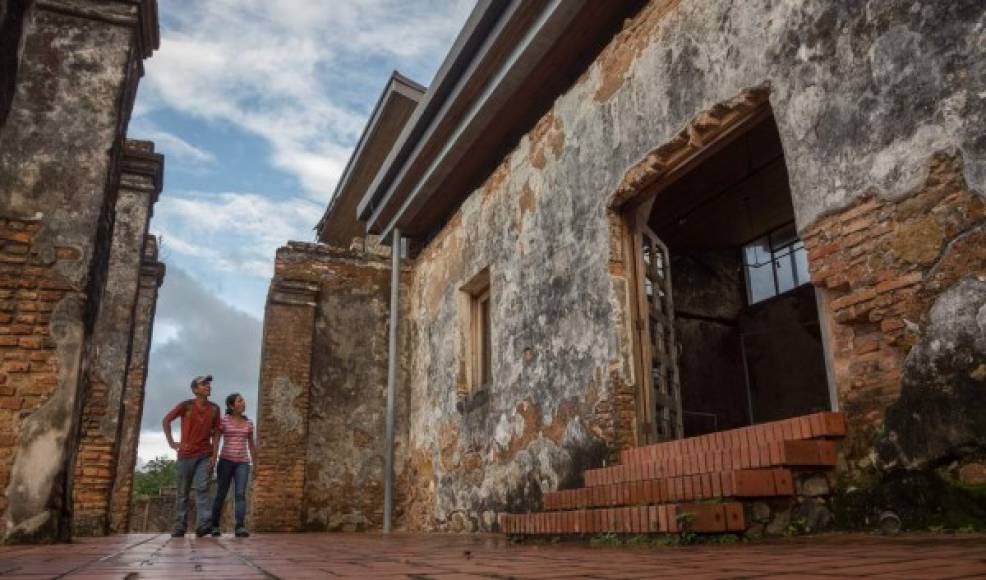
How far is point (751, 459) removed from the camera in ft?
12.4

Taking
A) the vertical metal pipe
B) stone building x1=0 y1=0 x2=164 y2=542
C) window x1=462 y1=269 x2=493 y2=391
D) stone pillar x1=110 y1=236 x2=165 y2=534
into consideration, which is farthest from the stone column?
window x1=462 y1=269 x2=493 y2=391

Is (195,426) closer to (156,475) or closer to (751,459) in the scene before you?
(751,459)

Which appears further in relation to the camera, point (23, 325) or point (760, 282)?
point (760, 282)

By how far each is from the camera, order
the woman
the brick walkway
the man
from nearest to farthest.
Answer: the brick walkway < the man < the woman

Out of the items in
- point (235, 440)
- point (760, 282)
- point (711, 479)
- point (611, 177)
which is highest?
point (760, 282)

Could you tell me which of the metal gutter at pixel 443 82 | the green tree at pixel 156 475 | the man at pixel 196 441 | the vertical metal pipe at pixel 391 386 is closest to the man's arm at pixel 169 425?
the man at pixel 196 441

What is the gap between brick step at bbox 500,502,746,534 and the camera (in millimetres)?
3508

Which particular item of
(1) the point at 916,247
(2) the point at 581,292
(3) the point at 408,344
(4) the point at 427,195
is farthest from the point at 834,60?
(3) the point at 408,344

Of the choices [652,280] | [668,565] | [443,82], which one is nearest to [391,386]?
[443,82]

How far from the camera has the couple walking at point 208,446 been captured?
7262 mm

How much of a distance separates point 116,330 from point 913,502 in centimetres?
867

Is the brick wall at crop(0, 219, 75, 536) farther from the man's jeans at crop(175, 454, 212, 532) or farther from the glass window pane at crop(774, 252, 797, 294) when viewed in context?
the glass window pane at crop(774, 252, 797, 294)

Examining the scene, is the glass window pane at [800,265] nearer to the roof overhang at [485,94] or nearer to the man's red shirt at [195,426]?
the roof overhang at [485,94]

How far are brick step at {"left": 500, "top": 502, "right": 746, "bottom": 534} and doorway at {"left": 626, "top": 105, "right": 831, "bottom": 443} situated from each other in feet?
14.1
